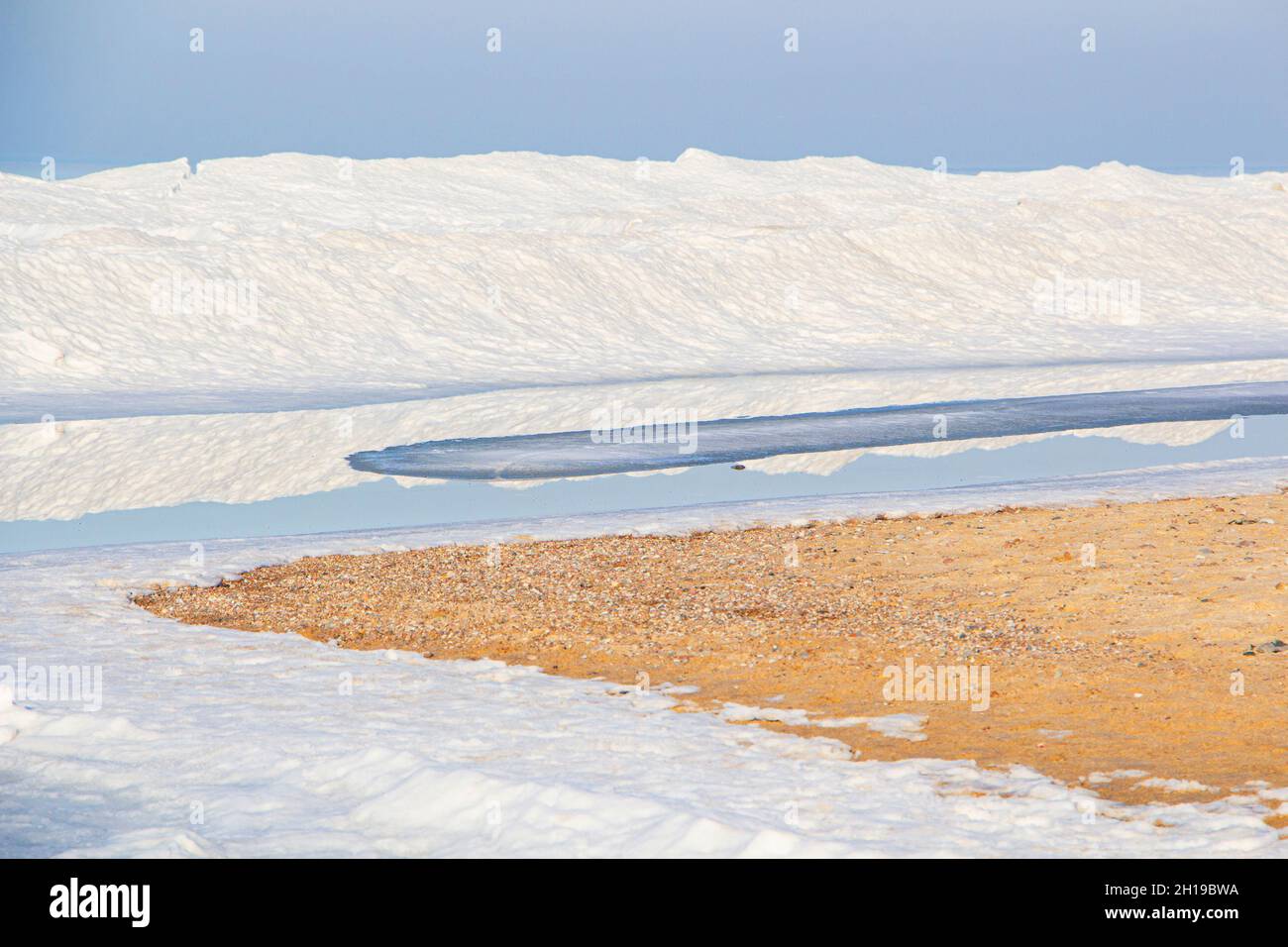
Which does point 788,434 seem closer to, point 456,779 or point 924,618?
point 924,618

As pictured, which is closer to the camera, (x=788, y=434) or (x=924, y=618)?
(x=924, y=618)

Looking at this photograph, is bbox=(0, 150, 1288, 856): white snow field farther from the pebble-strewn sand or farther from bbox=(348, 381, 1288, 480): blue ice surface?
bbox=(348, 381, 1288, 480): blue ice surface

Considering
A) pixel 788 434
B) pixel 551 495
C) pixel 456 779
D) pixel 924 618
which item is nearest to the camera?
pixel 456 779

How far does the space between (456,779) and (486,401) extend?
2277cm

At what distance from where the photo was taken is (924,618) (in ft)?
40.8

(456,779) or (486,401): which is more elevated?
(486,401)

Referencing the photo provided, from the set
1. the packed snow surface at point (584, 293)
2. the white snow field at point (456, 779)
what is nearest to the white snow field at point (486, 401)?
the white snow field at point (456, 779)

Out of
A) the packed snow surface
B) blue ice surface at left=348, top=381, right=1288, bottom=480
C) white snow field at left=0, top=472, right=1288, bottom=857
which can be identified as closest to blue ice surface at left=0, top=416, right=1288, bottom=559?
blue ice surface at left=348, top=381, right=1288, bottom=480

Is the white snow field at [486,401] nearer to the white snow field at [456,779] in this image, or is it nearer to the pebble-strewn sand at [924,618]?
the white snow field at [456,779]

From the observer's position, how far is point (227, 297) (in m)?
41.5

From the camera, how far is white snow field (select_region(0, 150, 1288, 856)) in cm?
777

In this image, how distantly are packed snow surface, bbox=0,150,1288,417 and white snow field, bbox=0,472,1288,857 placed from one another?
797 inches

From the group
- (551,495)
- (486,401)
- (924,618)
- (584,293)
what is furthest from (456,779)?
(584,293)
